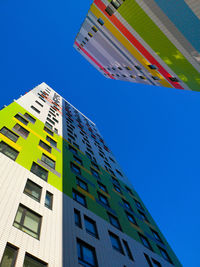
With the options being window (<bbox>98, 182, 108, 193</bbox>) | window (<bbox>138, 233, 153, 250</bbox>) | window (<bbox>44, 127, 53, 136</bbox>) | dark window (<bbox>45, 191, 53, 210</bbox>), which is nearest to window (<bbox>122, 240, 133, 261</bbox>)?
window (<bbox>138, 233, 153, 250</bbox>)

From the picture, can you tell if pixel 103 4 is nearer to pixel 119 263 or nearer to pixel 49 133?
pixel 49 133

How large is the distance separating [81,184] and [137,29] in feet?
55.5

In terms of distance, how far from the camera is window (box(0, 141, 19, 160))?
1452 centimetres

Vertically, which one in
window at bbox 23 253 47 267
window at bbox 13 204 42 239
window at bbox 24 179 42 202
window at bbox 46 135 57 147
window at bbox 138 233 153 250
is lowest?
window at bbox 23 253 47 267

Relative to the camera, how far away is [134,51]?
74.9 ft

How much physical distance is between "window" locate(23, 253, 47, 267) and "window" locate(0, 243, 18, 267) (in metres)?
0.58

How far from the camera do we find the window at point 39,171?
50.1 feet

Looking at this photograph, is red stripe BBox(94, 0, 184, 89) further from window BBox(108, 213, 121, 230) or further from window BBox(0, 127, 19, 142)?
window BBox(108, 213, 121, 230)

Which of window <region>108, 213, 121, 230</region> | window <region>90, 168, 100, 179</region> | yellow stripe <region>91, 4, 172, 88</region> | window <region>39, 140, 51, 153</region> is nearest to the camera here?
window <region>108, 213, 121, 230</region>

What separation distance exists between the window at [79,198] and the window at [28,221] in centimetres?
460

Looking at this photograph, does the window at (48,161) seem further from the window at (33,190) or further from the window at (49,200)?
the window at (49,200)

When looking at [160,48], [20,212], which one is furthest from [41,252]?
[160,48]

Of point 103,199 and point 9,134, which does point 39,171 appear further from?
point 103,199

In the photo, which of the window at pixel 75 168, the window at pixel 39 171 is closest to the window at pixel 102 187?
the window at pixel 75 168
